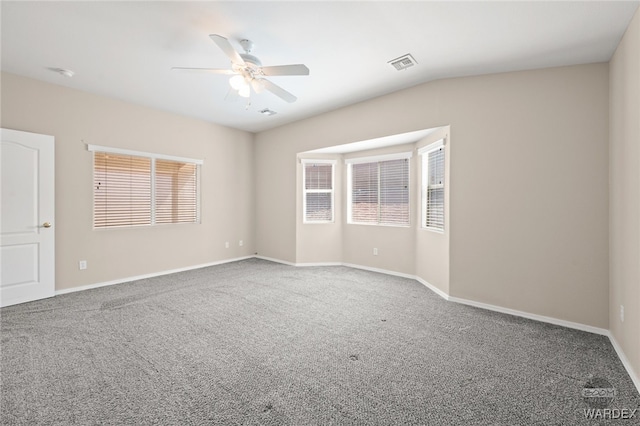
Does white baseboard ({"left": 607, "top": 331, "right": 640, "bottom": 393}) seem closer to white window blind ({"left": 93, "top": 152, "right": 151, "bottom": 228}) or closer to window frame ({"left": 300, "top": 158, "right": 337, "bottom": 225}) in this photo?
window frame ({"left": 300, "top": 158, "right": 337, "bottom": 225})

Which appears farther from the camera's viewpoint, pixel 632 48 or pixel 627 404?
pixel 632 48

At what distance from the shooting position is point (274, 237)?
20.2 ft

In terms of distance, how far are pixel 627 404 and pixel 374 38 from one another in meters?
3.46

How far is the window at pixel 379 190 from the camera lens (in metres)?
4.97

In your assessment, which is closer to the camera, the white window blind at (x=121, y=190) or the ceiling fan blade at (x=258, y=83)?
the ceiling fan blade at (x=258, y=83)

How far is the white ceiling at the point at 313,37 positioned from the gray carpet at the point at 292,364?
285 centimetres

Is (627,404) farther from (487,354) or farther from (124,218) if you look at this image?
(124,218)

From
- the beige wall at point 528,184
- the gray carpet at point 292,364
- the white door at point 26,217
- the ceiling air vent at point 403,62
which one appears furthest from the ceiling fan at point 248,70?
the white door at point 26,217

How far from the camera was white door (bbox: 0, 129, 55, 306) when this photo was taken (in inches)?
135

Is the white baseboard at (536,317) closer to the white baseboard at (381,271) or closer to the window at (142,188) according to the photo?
the white baseboard at (381,271)

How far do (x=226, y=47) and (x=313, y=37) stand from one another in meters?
0.90

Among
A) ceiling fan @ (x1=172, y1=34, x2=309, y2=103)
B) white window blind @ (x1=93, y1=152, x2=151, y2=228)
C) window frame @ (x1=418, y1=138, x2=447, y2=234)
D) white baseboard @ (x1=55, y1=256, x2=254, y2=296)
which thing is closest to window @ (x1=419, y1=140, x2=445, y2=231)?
window frame @ (x1=418, y1=138, x2=447, y2=234)

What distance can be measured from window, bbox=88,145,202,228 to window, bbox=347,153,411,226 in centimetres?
317

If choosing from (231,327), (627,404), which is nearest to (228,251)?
(231,327)
